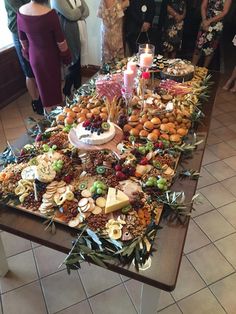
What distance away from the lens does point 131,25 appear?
10.1ft

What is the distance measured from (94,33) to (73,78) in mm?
856

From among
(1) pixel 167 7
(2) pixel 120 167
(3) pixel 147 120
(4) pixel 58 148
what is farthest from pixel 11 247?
(1) pixel 167 7

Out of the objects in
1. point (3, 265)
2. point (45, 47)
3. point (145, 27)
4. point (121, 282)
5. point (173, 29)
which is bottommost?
point (121, 282)

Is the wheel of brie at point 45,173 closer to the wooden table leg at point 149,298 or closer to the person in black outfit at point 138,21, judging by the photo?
the wooden table leg at point 149,298

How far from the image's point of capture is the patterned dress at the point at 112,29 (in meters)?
2.81

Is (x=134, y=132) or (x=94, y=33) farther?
(x=94, y=33)

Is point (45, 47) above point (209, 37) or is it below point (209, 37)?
above

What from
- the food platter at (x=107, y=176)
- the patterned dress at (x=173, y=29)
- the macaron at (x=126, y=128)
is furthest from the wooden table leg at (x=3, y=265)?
the patterned dress at (x=173, y=29)

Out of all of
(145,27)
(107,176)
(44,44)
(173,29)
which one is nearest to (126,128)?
(107,176)

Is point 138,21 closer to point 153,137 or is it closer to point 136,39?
point 136,39

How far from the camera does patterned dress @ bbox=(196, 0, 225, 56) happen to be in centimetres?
311

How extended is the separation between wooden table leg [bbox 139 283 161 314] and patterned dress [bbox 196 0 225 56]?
3.05 metres

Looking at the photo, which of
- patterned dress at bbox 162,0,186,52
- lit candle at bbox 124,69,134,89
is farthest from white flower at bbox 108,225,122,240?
patterned dress at bbox 162,0,186,52

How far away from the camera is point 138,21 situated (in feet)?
9.94
